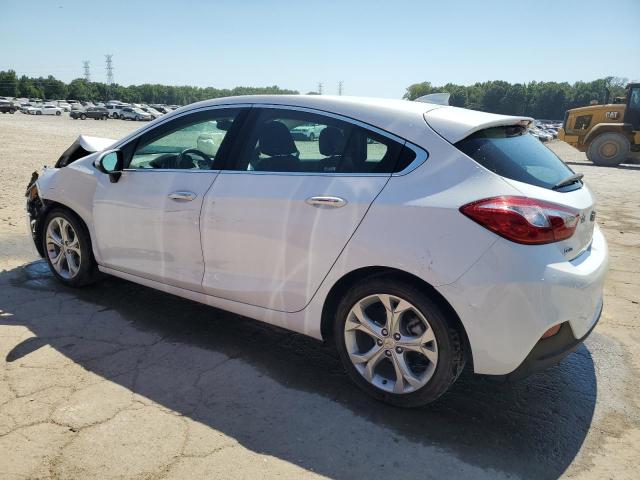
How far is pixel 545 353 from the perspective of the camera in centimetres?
240

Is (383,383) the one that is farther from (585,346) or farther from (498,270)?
(585,346)

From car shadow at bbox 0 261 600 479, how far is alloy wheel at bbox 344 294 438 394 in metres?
0.18

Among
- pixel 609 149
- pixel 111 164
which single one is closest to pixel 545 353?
pixel 111 164

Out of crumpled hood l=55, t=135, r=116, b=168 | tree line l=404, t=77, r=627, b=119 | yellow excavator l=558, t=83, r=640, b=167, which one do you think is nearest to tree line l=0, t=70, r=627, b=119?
tree line l=404, t=77, r=627, b=119

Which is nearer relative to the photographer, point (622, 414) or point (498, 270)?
point (498, 270)

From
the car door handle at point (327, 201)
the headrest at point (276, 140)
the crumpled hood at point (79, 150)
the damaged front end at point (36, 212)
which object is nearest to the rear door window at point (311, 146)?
the headrest at point (276, 140)

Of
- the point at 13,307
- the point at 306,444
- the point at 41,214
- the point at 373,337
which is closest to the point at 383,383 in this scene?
the point at 373,337

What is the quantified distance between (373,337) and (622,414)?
1428 mm

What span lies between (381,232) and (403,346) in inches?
23.9

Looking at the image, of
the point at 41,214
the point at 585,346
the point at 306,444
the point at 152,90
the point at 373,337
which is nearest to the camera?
the point at 306,444

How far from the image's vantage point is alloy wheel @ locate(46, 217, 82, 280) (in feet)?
13.7

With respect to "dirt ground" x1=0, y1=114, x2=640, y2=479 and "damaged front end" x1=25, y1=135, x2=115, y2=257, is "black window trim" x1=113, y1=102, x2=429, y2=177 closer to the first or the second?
"damaged front end" x1=25, y1=135, x2=115, y2=257

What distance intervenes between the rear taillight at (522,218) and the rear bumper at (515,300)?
Answer: 0.05 meters

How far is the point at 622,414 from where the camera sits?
2770 mm
